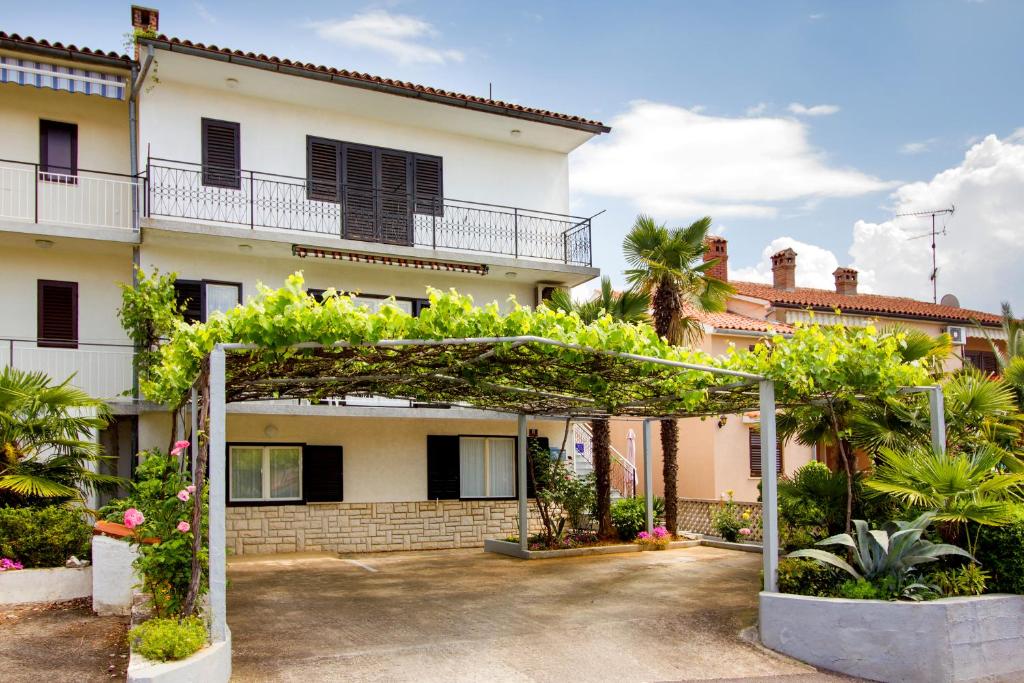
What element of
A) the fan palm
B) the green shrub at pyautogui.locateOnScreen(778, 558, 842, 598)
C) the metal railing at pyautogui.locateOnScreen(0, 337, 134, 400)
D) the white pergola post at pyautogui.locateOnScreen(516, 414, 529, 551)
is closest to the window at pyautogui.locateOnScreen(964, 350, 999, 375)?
the white pergola post at pyautogui.locateOnScreen(516, 414, 529, 551)

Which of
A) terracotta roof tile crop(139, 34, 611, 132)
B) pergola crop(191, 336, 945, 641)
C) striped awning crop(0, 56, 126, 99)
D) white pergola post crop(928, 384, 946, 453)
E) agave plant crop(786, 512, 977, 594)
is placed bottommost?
agave plant crop(786, 512, 977, 594)

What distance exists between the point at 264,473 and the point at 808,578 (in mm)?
11670

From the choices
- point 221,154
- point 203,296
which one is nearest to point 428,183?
point 221,154

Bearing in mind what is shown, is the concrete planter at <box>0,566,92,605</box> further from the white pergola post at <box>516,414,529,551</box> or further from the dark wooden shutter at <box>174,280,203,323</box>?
the white pergola post at <box>516,414,529,551</box>

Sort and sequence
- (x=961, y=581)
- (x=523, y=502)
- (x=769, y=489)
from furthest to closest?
(x=523, y=502) < (x=769, y=489) < (x=961, y=581)

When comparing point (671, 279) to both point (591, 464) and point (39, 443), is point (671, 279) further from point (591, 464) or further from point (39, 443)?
point (39, 443)

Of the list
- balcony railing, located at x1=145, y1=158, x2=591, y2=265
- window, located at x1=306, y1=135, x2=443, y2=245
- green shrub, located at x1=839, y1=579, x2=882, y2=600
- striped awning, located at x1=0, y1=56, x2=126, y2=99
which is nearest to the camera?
green shrub, located at x1=839, y1=579, x2=882, y2=600

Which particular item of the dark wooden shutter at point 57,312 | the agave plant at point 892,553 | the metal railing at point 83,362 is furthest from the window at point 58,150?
the agave plant at point 892,553

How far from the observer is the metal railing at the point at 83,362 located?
16.3 metres

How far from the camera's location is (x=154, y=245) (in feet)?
56.3

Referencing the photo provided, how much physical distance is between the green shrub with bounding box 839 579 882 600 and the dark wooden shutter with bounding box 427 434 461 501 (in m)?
11.2

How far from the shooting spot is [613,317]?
18156 millimetres

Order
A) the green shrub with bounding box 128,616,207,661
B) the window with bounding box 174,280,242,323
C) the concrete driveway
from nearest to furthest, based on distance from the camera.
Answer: the green shrub with bounding box 128,616,207,661
the concrete driveway
the window with bounding box 174,280,242,323

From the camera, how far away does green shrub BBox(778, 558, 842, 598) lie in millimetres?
10445
